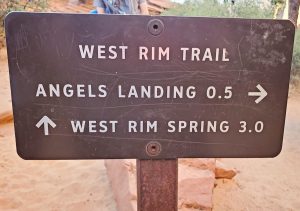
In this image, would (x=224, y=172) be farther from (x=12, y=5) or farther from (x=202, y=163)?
(x=12, y=5)

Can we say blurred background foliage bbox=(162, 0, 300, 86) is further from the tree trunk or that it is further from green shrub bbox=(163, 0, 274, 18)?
the tree trunk

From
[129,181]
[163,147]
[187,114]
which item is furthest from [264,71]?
[129,181]

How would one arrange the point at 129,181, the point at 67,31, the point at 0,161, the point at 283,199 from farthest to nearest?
the point at 0,161, the point at 283,199, the point at 129,181, the point at 67,31

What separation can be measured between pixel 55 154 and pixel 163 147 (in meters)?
0.33

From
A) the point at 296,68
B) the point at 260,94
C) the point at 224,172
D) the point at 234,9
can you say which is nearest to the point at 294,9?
the point at 296,68

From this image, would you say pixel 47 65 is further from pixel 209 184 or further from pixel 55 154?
pixel 209 184

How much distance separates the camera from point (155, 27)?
3.18ft

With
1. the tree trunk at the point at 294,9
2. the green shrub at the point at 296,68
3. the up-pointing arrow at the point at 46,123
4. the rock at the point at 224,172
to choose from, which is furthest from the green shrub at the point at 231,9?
the up-pointing arrow at the point at 46,123

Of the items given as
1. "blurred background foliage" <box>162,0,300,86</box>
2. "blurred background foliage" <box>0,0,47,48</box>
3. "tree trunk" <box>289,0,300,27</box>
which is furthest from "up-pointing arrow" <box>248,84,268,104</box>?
"blurred background foliage" <box>162,0,300,86</box>

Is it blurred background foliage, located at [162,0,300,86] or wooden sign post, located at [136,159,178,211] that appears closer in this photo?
wooden sign post, located at [136,159,178,211]

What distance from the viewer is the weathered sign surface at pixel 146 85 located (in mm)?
963

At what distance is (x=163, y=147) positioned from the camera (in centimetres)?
105

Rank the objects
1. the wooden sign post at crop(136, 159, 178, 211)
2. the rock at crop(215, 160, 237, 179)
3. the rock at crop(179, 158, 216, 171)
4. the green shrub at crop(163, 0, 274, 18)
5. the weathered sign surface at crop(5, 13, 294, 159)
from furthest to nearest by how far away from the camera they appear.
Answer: the green shrub at crop(163, 0, 274, 18) → the rock at crop(215, 160, 237, 179) → the rock at crop(179, 158, 216, 171) → the wooden sign post at crop(136, 159, 178, 211) → the weathered sign surface at crop(5, 13, 294, 159)

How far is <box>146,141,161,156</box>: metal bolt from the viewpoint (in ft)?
3.42
